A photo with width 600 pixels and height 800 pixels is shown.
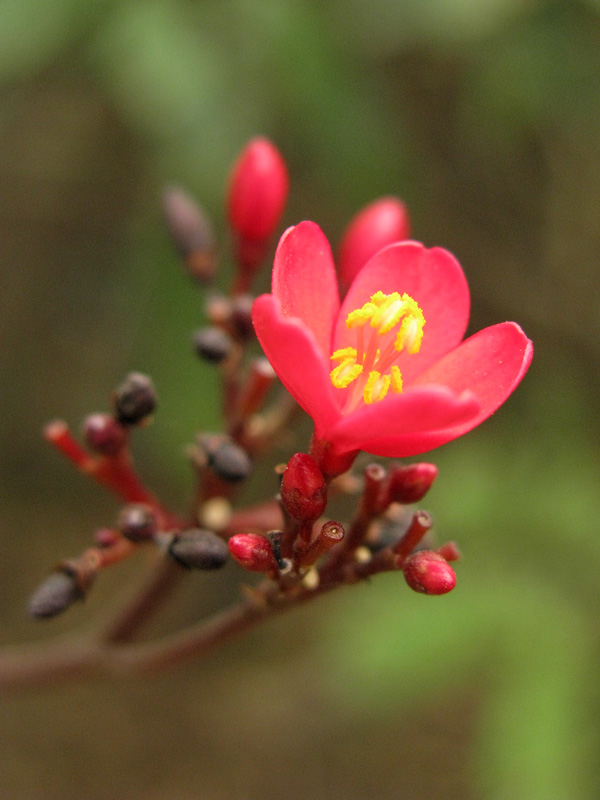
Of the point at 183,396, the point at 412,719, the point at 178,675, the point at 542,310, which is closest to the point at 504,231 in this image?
the point at 542,310

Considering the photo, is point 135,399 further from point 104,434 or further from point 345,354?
point 345,354

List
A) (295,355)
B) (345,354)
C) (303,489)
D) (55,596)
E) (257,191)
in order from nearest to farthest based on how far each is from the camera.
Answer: (295,355) < (303,489) < (345,354) < (55,596) < (257,191)

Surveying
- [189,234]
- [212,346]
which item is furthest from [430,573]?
[189,234]

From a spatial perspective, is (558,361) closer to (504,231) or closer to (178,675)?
(504,231)

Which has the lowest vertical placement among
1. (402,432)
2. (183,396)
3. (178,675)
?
(178,675)

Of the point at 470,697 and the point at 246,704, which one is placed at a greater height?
the point at 246,704
